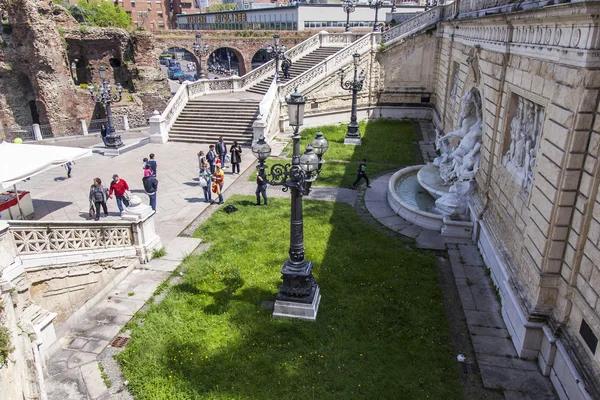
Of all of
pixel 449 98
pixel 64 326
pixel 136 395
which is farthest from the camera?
pixel 449 98

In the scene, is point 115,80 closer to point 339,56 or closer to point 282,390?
point 339,56

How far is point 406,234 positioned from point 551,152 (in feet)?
20.0

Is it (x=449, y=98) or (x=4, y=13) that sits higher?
(x=4, y=13)

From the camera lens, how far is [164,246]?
1246 centimetres

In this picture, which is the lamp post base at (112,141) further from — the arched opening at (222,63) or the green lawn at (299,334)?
the arched opening at (222,63)

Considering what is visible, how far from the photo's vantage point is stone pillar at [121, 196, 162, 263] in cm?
1127

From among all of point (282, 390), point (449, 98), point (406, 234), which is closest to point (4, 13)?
point (449, 98)

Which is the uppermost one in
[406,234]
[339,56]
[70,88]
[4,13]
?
[4,13]

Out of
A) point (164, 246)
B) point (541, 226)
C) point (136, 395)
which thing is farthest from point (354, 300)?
point (164, 246)

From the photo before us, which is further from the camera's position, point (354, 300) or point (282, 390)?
point (354, 300)

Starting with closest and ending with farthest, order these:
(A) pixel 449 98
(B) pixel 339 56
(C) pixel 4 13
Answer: (A) pixel 449 98
(B) pixel 339 56
(C) pixel 4 13

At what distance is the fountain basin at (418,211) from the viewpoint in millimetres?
12820

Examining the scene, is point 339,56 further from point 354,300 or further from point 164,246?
point 354,300

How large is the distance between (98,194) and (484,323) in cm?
1147
